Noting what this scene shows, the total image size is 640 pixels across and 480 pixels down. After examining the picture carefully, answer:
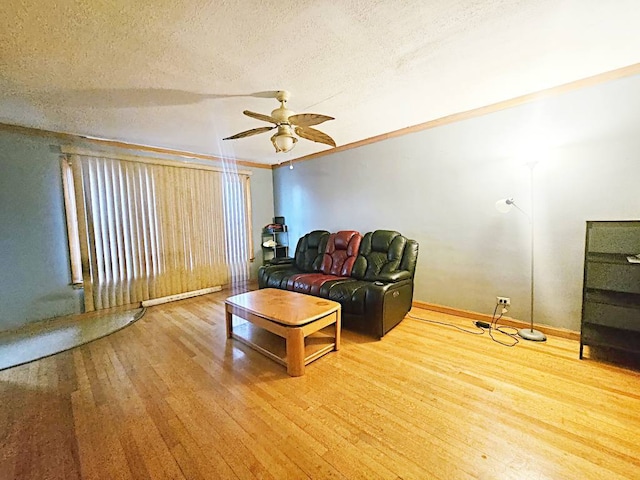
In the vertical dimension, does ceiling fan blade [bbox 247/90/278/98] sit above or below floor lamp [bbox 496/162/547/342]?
above

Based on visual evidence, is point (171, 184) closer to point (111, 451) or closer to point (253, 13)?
point (253, 13)

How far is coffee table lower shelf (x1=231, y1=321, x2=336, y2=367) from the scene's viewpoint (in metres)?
2.30

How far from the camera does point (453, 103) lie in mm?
2750

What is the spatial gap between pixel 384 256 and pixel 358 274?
0.40 metres

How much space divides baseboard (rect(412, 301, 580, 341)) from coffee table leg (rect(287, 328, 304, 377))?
210 centimetres

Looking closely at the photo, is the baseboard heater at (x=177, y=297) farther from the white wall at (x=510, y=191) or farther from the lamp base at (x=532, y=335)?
the lamp base at (x=532, y=335)

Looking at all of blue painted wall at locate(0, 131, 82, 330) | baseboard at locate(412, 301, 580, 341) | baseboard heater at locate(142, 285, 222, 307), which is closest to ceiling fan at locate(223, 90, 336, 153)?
baseboard at locate(412, 301, 580, 341)

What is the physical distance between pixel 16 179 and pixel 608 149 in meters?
6.03

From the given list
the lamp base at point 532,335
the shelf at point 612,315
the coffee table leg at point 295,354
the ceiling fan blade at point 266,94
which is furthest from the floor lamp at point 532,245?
the ceiling fan blade at point 266,94

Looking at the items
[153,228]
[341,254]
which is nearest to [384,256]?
[341,254]

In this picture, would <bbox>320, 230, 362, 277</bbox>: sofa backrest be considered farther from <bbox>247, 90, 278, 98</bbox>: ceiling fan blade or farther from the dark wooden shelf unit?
the dark wooden shelf unit

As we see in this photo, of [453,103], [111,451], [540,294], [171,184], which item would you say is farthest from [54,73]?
[540,294]

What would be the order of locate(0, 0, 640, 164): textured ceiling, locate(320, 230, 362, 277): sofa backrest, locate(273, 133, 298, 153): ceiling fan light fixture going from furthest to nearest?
1. locate(320, 230, 362, 277): sofa backrest
2. locate(273, 133, 298, 153): ceiling fan light fixture
3. locate(0, 0, 640, 164): textured ceiling

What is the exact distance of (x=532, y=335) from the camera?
2.55m
